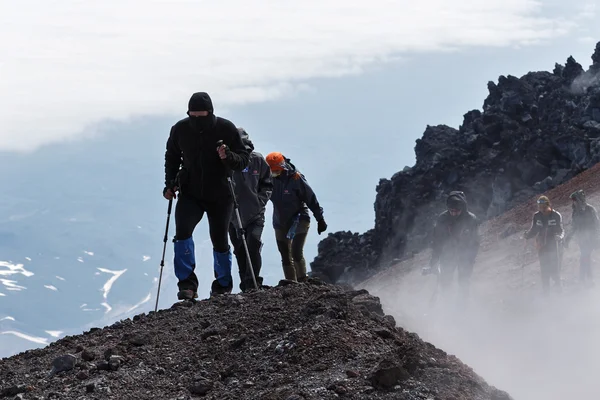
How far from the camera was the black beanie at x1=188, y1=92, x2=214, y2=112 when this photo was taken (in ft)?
39.0

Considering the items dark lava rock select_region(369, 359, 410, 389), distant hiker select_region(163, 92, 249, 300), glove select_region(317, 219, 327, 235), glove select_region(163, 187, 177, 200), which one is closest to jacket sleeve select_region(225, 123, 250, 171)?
distant hiker select_region(163, 92, 249, 300)

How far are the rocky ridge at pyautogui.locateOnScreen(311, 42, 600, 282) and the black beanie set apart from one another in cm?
4084

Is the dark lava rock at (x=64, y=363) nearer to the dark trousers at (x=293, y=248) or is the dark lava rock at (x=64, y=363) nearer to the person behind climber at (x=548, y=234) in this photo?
the dark trousers at (x=293, y=248)

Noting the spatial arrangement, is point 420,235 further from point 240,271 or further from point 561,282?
point 240,271

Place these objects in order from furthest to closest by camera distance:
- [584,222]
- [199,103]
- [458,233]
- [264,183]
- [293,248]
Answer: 1. [584,222]
2. [458,233]
3. [293,248]
4. [264,183]
5. [199,103]

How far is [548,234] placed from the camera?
60.9 ft

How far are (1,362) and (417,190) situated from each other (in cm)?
5433

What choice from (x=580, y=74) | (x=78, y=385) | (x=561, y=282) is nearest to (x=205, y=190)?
(x=78, y=385)

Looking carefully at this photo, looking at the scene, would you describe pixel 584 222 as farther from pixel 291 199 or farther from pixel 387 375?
pixel 387 375

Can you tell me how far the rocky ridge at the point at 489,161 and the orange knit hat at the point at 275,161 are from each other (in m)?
37.2

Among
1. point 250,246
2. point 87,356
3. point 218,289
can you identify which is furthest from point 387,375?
point 250,246

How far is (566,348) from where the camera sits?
16.6 meters

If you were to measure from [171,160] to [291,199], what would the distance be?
3419 mm

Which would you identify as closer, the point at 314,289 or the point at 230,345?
the point at 230,345
